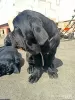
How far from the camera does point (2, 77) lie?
3092mm

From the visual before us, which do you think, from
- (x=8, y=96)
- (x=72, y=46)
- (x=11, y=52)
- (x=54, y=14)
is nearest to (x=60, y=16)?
(x=54, y=14)

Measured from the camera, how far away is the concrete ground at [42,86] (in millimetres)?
2604

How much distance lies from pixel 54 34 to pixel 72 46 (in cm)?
195

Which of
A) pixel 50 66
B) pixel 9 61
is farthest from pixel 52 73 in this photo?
pixel 9 61

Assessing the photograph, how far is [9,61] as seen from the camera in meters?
3.15

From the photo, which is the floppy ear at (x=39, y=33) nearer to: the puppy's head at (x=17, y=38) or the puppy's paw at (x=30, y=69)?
the puppy's head at (x=17, y=38)

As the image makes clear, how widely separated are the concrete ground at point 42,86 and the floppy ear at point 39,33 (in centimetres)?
62

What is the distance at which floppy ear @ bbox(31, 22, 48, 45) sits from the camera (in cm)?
237

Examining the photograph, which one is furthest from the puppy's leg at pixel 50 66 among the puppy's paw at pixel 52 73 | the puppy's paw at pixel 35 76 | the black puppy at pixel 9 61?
the black puppy at pixel 9 61

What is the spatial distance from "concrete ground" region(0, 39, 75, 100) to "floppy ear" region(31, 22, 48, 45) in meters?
0.62

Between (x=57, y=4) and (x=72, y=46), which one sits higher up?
(x=57, y=4)

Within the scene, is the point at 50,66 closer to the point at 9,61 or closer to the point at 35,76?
the point at 35,76

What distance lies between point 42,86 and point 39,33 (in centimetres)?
75

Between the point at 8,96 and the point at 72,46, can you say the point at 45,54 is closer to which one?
the point at 8,96
